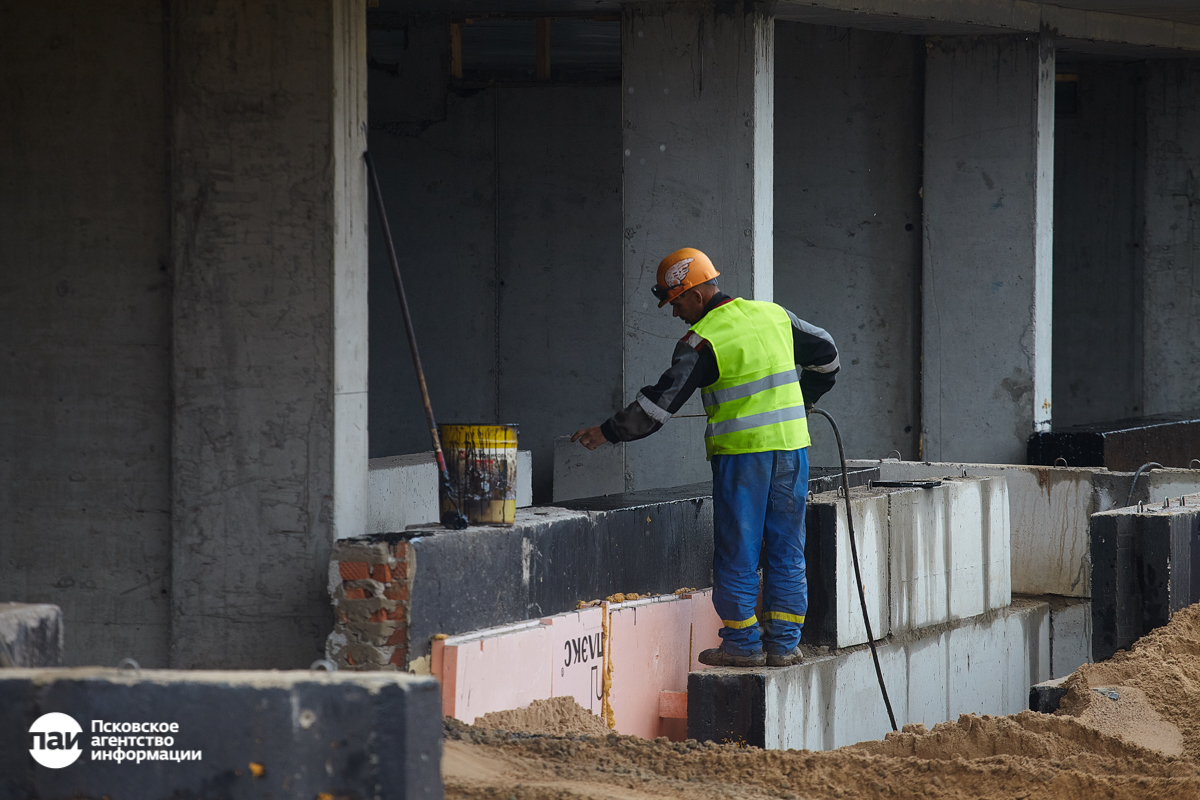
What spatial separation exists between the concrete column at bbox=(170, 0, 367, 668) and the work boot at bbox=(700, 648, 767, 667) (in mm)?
1804

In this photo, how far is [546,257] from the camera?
11.3m

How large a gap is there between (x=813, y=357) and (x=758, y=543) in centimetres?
99

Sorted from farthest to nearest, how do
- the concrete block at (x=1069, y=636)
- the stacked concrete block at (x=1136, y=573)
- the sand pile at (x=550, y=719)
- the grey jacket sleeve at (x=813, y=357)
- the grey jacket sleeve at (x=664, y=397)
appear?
the concrete block at (x=1069, y=636), the grey jacket sleeve at (x=813, y=357), the stacked concrete block at (x=1136, y=573), the grey jacket sleeve at (x=664, y=397), the sand pile at (x=550, y=719)

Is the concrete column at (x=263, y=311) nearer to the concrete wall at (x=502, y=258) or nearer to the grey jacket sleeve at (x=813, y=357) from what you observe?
the grey jacket sleeve at (x=813, y=357)

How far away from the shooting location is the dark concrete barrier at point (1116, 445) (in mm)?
10055

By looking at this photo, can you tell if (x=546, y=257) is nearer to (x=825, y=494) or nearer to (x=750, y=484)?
(x=825, y=494)

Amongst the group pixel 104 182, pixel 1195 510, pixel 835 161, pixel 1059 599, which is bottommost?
pixel 1059 599

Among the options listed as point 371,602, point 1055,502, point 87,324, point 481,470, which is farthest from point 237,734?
point 1055,502

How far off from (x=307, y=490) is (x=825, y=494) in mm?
2913

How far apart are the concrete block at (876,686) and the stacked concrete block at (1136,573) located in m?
1.14

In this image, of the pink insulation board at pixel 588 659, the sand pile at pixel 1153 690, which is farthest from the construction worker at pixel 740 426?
the sand pile at pixel 1153 690

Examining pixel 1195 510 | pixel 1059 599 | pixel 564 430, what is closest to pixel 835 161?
pixel 564 430

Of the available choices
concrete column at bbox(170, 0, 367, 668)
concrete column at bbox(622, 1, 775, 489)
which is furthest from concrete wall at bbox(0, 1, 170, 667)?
concrete column at bbox(622, 1, 775, 489)

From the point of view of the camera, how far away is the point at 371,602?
17.2 feet
